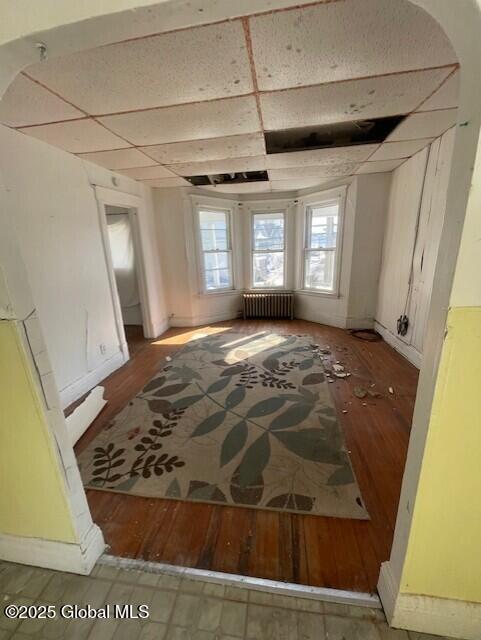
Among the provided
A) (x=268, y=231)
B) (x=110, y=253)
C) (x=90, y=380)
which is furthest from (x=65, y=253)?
(x=268, y=231)

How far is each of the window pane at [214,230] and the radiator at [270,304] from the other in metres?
1.04

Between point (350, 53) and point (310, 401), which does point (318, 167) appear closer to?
point (350, 53)

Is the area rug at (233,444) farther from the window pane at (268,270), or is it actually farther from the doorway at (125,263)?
the window pane at (268,270)

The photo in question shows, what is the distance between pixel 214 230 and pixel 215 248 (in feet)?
1.02

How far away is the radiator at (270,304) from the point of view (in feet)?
16.1

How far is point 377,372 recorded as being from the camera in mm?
2912

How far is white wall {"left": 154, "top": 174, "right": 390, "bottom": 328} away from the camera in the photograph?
3.82 metres

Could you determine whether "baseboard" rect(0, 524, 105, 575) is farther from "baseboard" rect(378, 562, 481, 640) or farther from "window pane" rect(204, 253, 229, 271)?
"window pane" rect(204, 253, 229, 271)

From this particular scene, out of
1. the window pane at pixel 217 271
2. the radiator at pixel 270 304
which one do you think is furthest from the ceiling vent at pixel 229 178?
the radiator at pixel 270 304

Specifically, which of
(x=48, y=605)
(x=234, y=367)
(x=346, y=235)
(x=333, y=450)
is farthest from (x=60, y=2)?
(x=346, y=235)

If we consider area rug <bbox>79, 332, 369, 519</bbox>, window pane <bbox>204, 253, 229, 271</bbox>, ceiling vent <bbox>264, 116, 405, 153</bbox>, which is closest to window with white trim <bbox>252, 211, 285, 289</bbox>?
Result: window pane <bbox>204, 253, 229, 271</bbox>

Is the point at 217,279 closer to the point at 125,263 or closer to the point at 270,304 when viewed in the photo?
the point at 270,304

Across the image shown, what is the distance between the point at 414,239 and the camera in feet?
9.92

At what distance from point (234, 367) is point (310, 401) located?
1013 mm
